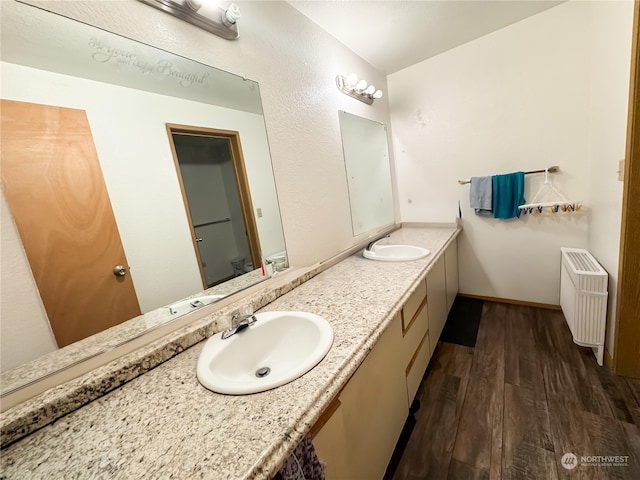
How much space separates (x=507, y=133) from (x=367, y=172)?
1126 mm

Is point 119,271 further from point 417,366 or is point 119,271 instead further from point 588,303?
point 588,303

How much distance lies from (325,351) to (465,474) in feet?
3.10

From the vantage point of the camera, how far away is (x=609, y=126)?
1.40 meters

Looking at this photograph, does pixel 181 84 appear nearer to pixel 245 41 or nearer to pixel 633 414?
pixel 245 41

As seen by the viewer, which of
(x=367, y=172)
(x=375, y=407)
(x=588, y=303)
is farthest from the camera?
(x=367, y=172)

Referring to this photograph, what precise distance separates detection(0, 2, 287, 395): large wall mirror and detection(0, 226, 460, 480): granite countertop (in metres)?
0.17

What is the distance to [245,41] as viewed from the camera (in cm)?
113

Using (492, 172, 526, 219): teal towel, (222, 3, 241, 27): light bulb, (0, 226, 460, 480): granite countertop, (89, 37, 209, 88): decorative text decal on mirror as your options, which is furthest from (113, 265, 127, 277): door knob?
(492, 172, 526, 219): teal towel

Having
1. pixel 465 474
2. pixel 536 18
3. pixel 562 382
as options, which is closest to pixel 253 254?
pixel 465 474

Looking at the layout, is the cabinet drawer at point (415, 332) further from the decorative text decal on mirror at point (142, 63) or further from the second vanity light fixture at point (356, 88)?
the second vanity light fixture at point (356, 88)

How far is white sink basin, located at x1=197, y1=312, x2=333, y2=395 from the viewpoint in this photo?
2.31ft

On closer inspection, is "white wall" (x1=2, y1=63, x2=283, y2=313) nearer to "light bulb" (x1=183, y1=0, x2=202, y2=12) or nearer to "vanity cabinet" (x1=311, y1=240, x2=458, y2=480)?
"light bulb" (x1=183, y1=0, x2=202, y2=12)

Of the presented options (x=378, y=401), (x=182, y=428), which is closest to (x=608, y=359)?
(x=378, y=401)

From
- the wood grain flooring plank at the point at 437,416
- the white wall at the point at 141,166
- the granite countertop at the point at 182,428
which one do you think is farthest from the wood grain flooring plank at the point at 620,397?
the white wall at the point at 141,166
